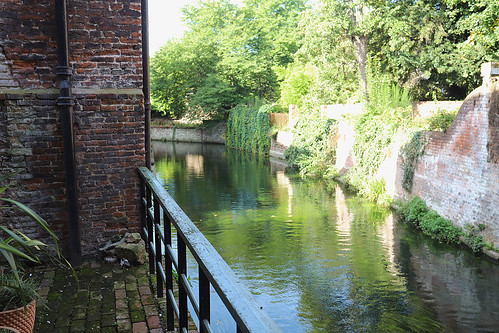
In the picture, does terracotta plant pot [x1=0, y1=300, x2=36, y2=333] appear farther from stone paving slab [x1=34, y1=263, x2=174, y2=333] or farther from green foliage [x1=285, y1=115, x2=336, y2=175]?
green foliage [x1=285, y1=115, x2=336, y2=175]

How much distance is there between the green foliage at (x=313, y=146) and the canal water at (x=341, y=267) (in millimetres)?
4760

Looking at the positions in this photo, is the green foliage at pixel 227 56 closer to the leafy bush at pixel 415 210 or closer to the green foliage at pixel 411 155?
the green foliage at pixel 411 155

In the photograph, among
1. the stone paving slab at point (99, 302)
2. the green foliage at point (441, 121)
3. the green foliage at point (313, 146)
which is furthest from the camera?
the green foliage at point (313, 146)

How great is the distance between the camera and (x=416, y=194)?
471 inches

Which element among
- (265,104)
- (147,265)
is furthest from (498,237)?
(265,104)

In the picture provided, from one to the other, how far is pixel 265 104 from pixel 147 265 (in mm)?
28164

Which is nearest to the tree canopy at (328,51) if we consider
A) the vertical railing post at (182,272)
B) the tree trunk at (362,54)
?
the tree trunk at (362,54)

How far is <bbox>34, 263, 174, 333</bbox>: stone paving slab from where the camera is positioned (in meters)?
2.95

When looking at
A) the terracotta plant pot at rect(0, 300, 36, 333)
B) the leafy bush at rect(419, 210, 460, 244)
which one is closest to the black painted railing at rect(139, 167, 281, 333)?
the terracotta plant pot at rect(0, 300, 36, 333)

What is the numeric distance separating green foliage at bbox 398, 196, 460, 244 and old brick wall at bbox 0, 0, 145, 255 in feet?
25.2

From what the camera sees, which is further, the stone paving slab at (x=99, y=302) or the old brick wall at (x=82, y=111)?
the old brick wall at (x=82, y=111)

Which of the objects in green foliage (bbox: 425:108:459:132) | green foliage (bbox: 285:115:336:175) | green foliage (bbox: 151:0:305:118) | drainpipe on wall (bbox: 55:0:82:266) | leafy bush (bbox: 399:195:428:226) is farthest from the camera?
green foliage (bbox: 151:0:305:118)

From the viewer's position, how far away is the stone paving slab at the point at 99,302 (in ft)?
9.68

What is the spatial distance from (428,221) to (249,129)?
2227 centimetres
